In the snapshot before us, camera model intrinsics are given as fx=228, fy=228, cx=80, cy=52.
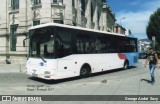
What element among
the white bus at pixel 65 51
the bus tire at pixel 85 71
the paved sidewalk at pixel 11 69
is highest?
the white bus at pixel 65 51

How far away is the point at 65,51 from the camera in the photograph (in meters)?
12.0

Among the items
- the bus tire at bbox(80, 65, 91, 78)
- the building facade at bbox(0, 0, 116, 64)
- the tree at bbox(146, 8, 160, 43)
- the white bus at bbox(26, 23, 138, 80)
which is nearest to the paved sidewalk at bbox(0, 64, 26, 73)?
the building facade at bbox(0, 0, 116, 64)

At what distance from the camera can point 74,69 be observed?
12688 mm

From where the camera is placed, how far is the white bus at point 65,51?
11445 millimetres

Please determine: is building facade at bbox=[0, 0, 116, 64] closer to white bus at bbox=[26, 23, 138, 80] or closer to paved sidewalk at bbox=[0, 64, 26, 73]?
paved sidewalk at bbox=[0, 64, 26, 73]

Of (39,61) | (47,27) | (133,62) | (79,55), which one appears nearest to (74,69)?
(79,55)

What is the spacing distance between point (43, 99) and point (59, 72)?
3466 millimetres

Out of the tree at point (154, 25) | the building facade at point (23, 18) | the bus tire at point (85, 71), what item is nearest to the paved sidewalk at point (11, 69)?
the building facade at point (23, 18)

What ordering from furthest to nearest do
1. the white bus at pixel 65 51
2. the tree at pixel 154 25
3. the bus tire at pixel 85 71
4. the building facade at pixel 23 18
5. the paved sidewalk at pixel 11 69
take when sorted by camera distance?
1. the tree at pixel 154 25
2. the building facade at pixel 23 18
3. the paved sidewalk at pixel 11 69
4. the bus tire at pixel 85 71
5. the white bus at pixel 65 51

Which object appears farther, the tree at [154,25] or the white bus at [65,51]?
the tree at [154,25]

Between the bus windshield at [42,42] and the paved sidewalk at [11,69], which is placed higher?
the bus windshield at [42,42]

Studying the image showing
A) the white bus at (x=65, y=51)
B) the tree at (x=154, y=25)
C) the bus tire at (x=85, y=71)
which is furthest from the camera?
the tree at (x=154, y=25)

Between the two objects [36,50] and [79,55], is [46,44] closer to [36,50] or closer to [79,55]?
[36,50]

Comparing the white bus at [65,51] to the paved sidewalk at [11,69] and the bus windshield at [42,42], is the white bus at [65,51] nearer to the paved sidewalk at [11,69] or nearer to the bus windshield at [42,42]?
the bus windshield at [42,42]
